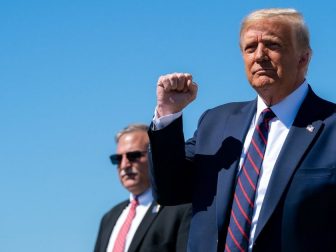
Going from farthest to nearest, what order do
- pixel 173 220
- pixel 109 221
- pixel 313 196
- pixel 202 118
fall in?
pixel 109 221 → pixel 173 220 → pixel 202 118 → pixel 313 196

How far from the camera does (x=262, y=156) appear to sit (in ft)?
15.2

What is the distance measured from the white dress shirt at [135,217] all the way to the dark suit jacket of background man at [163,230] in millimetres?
111

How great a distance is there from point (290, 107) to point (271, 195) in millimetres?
595

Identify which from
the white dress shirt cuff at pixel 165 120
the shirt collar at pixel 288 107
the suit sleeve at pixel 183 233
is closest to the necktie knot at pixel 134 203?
the suit sleeve at pixel 183 233

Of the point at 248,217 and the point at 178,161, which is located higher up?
the point at 178,161

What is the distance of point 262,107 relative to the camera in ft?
16.0

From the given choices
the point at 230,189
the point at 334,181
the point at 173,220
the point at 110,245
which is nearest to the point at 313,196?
the point at 334,181

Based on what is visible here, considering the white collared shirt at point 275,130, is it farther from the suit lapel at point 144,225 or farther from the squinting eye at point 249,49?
the suit lapel at point 144,225

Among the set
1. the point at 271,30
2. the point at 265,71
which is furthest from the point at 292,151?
the point at 271,30

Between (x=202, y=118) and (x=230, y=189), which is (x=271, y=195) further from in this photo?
(x=202, y=118)

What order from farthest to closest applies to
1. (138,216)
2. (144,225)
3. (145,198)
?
1. (145,198)
2. (138,216)
3. (144,225)

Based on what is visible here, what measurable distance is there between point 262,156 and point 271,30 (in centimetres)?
73

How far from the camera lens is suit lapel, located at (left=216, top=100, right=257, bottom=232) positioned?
15.2ft

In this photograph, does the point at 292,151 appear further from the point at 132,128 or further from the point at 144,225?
the point at 132,128
